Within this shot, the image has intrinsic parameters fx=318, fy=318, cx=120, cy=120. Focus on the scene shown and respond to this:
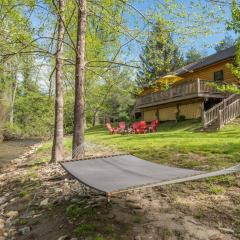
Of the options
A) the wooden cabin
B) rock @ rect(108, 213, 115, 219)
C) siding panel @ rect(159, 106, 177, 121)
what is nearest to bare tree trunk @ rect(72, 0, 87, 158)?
rock @ rect(108, 213, 115, 219)

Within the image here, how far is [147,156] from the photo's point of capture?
9523 mm

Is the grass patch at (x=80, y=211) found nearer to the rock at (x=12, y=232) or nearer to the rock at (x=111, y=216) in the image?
the rock at (x=111, y=216)

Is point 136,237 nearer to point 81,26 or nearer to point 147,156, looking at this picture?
point 147,156

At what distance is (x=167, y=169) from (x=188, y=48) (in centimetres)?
532

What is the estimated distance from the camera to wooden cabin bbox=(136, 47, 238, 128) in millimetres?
21719

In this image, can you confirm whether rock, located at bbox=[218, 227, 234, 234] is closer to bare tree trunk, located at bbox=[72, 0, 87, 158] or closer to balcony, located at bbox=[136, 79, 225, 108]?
bare tree trunk, located at bbox=[72, 0, 87, 158]

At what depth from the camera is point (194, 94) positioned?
21406 millimetres

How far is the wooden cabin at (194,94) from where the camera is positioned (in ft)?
71.3

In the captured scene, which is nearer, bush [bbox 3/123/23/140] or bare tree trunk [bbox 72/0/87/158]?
bare tree trunk [bbox 72/0/87/158]

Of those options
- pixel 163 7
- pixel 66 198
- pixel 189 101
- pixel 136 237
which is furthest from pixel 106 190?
pixel 189 101

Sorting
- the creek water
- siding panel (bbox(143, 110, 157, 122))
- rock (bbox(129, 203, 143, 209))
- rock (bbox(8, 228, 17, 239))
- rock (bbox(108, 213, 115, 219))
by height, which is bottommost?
rock (bbox(8, 228, 17, 239))

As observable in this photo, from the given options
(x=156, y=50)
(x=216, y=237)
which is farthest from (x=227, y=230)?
(x=156, y=50)

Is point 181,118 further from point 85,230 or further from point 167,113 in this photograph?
point 85,230

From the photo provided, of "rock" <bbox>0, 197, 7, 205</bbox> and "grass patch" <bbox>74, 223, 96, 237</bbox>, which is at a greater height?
"grass patch" <bbox>74, 223, 96, 237</bbox>
